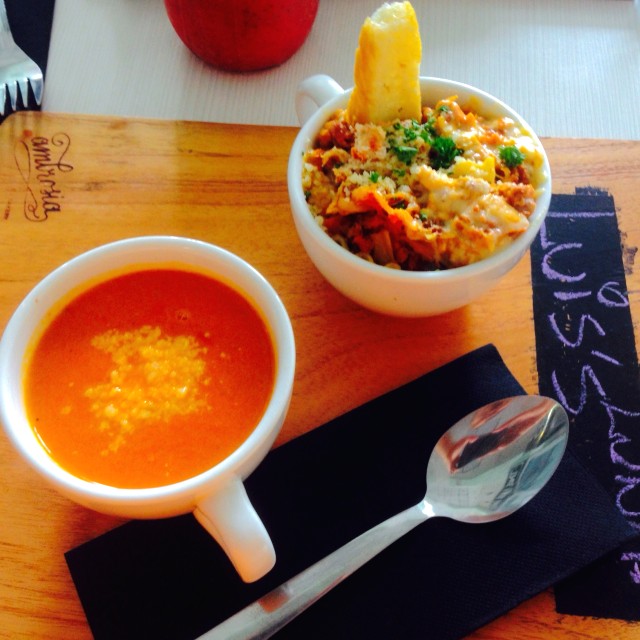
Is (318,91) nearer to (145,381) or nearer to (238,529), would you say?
(145,381)

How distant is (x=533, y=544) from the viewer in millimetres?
842

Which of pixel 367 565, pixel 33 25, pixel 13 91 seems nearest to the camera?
pixel 367 565

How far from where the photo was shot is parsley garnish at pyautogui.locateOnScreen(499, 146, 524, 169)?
938 mm

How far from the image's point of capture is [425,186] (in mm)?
913

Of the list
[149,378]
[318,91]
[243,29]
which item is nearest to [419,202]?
[318,91]

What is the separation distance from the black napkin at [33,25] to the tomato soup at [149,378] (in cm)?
86

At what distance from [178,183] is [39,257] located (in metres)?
0.25

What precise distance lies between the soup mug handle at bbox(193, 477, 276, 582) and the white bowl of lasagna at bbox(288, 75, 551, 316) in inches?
13.3

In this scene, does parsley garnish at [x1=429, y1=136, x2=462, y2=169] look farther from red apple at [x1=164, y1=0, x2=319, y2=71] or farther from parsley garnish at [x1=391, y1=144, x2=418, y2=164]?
red apple at [x1=164, y1=0, x2=319, y2=71]

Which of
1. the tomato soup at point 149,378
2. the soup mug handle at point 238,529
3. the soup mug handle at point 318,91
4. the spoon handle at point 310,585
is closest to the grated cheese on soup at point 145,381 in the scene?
the tomato soup at point 149,378

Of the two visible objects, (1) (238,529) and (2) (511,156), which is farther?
(2) (511,156)

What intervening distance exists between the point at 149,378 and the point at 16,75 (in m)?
0.86

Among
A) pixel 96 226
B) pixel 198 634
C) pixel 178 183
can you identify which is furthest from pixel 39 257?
pixel 198 634

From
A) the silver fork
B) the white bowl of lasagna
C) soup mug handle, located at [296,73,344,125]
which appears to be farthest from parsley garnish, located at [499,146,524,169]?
the silver fork
